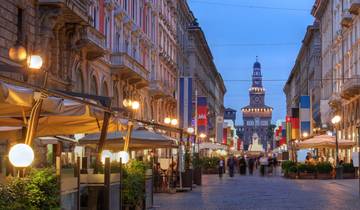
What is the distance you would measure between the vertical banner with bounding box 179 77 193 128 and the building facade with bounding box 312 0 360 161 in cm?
1307

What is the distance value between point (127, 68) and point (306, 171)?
13.5m

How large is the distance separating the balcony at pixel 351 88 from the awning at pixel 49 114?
41.3 meters

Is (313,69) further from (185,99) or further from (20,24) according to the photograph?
(20,24)

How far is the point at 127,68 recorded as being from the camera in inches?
1791

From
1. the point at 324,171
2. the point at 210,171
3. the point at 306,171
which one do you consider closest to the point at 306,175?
the point at 306,171

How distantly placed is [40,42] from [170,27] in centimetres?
4463

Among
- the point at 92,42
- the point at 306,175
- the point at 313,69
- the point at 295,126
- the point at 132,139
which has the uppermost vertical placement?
the point at 313,69

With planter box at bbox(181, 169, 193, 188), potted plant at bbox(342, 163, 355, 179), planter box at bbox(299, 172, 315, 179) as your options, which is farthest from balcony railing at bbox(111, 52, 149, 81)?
potted plant at bbox(342, 163, 355, 179)

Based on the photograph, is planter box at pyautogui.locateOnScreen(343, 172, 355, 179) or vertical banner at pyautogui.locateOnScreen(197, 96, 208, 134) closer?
planter box at pyautogui.locateOnScreen(343, 172, 355, 179)

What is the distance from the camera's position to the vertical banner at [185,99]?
51875 millimetres

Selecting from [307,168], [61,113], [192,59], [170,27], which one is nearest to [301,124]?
[170,27]

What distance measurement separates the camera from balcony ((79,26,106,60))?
116 ft

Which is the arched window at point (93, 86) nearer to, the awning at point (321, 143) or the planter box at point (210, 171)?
the awning at point (321, 143)

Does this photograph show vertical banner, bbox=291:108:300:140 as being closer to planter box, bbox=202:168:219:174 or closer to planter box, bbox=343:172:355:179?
planter box, bbox=202:168:219:174
